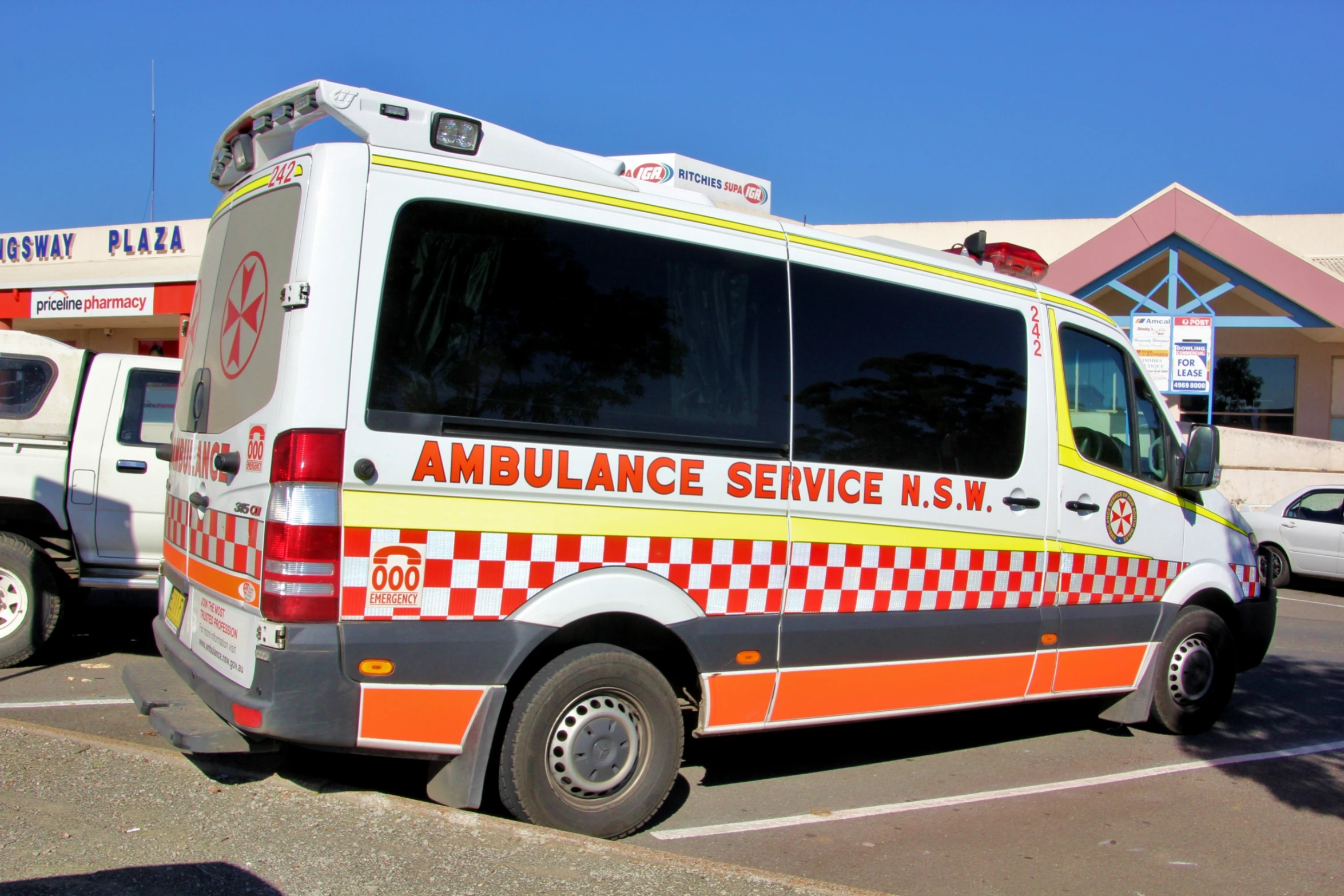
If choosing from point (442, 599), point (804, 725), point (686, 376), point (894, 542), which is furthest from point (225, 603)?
point (894, 542)

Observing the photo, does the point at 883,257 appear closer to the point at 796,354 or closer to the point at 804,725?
the point at 796,354

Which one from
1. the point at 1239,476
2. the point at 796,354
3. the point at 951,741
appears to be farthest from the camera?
the point at 1239,476

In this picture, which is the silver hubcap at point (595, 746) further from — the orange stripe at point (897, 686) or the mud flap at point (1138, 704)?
the mud flap at point (1138, 704)

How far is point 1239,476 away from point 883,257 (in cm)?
1572

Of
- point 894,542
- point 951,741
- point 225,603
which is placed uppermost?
point 894,542

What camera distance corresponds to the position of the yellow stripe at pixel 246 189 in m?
3.95

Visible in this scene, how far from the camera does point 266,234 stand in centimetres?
412

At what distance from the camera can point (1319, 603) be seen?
43.9 ft

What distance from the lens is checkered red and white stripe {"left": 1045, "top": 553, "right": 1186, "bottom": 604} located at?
5.70m

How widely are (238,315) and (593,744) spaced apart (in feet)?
6.93

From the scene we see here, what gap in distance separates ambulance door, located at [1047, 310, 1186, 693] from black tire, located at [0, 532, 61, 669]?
5.99 meters

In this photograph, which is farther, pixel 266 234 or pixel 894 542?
pixel 894 542

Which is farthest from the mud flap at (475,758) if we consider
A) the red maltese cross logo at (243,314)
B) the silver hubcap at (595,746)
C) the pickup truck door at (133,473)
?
the pickup truck door at (133,473)

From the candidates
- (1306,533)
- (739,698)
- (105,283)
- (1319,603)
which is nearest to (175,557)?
(739,698)
